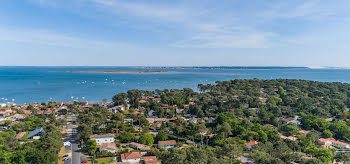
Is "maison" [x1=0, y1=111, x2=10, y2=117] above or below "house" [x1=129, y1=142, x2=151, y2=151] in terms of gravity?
above

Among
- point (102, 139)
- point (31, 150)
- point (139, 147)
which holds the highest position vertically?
point (31, 150)

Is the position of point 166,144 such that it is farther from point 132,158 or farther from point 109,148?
point 109,148

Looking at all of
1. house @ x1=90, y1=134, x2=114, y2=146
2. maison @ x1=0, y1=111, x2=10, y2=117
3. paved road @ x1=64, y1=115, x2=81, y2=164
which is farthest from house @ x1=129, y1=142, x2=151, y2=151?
maison @ x1=0, y1=111, x2=10, y2=117

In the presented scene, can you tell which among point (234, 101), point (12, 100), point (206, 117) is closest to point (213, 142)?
point (206, 117)

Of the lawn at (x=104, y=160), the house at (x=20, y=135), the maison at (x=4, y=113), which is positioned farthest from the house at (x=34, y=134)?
the maison at (x=4, y=113)

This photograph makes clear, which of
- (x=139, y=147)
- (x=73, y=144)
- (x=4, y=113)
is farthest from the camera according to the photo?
(x=4, y=113)

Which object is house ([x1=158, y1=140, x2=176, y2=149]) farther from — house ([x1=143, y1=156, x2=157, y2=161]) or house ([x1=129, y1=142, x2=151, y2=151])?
house ([x1=143, y1=156, x2=157, y2=161])

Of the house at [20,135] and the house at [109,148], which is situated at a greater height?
the house at [109,148]

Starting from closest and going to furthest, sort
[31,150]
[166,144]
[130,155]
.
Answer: [31,150], [130,155], [166,144]

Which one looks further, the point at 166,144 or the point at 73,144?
the point at 73,144

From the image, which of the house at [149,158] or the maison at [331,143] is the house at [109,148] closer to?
the house at [149,158]

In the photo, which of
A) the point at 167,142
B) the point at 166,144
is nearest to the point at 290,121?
the point at 167,142

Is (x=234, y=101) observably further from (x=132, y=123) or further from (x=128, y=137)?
(x=128, y=137)
